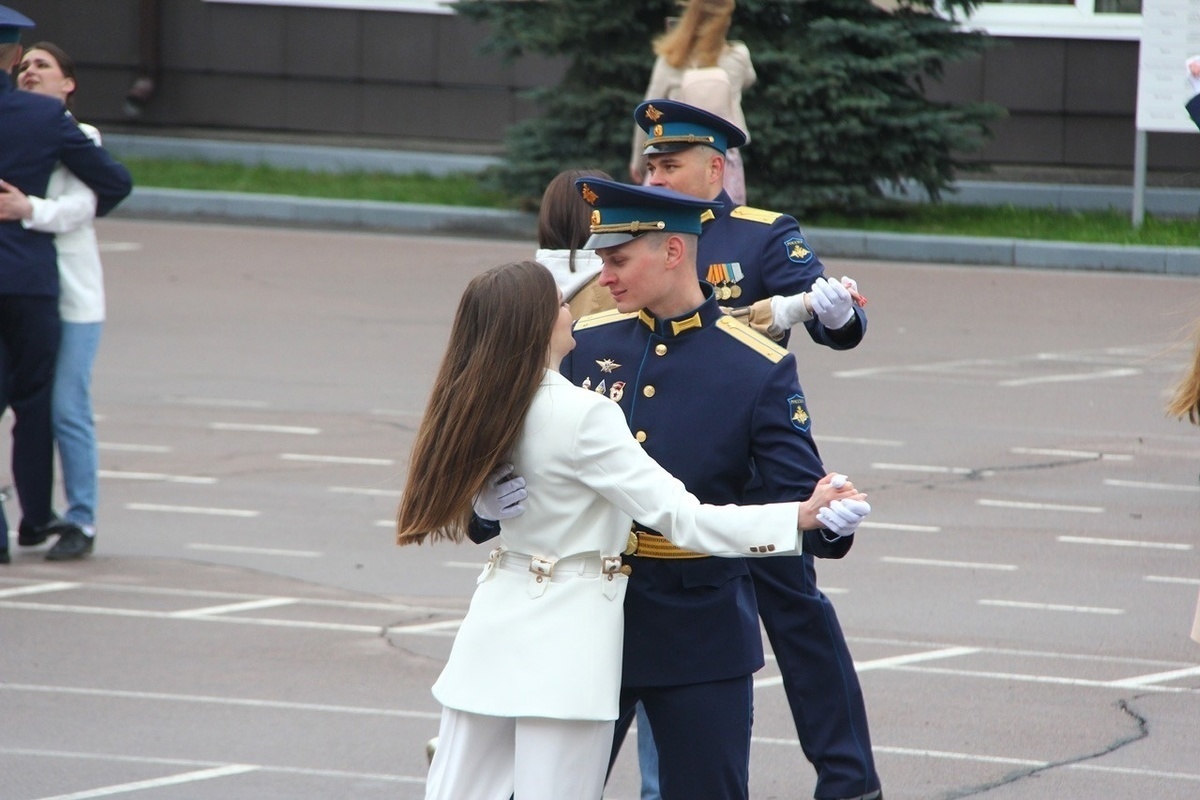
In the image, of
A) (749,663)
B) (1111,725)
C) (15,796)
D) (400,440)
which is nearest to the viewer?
(749,663)

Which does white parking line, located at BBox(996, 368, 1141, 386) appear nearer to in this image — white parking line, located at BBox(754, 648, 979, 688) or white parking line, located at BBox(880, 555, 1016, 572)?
white parking line, located at BBox(880, 555, 1016, 572)

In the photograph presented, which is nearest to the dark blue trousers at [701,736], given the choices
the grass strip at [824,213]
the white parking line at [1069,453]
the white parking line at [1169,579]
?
the white parking line at [1169,579]

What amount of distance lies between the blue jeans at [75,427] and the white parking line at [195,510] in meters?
0.82

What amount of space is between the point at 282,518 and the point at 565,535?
4916 mm

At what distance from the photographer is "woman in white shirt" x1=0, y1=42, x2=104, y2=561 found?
24.7 ft

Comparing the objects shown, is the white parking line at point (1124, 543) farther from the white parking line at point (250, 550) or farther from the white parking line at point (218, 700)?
the white parking line at point (218, 700)

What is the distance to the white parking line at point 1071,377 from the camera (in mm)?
11688

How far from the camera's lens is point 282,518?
8281 millimetres

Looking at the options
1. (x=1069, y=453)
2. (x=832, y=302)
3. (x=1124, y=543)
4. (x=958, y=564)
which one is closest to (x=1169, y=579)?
(x=1124, y=543)

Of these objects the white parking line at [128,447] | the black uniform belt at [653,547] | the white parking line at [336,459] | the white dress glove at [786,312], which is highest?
the white dress glove at [786,312]

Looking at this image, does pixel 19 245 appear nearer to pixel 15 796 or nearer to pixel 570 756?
pixel 15 796

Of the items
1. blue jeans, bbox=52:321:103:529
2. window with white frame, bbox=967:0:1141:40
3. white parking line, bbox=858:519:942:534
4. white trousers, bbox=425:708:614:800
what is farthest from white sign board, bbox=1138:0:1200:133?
white trousers, bbox=425:708:614:800

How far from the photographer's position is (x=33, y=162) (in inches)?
291

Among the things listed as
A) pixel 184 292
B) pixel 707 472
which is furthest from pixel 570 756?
pixel 184 292
